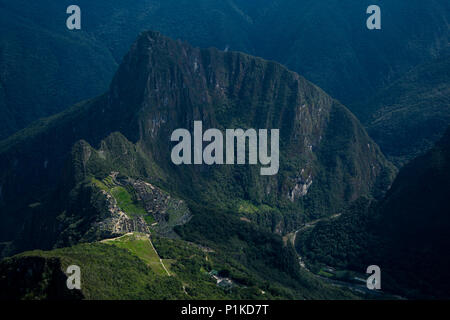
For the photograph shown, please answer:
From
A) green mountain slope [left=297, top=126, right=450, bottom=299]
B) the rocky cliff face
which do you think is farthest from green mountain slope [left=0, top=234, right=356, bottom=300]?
the rocky cliff face

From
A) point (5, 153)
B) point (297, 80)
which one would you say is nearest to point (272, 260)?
point (297, 80)

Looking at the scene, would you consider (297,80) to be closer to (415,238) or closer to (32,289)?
(415,238)

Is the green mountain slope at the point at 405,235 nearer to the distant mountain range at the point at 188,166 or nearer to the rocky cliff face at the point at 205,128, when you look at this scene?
the distant mountain range at the point at 188,166

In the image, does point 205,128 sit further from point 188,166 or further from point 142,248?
point 142,248

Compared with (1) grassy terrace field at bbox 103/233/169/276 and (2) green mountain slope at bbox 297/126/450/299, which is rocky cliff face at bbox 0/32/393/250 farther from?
(1) grassy terrace field at bbox 103/233/169/276

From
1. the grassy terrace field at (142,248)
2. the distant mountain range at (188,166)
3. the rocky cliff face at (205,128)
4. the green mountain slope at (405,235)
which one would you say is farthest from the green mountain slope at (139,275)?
the rocky cliff face at (205,128)

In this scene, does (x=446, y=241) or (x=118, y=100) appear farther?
(x=118, y=100)
